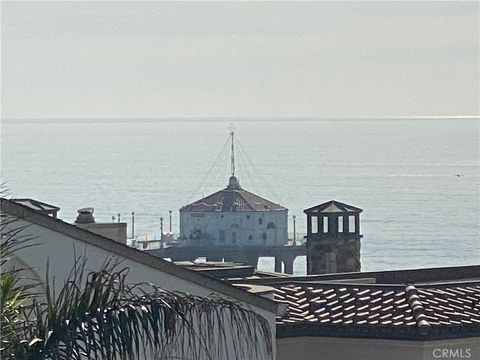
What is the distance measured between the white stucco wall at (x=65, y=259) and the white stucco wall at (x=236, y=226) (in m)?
86.7

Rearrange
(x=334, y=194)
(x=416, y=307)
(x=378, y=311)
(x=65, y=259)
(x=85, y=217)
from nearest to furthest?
1. (x=65, y=259)
2. (x=416, y=307)
3. (x=378, y=311)
4. (x=85, y=217)
5. (x=334, y=194)

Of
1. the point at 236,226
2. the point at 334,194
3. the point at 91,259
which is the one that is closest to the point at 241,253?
the point at 236,226

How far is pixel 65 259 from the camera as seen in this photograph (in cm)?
987

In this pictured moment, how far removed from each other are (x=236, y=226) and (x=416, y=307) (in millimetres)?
88656

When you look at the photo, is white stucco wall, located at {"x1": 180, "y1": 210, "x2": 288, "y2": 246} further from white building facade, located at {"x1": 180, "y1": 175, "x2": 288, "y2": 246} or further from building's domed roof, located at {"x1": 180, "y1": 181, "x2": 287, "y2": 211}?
building's domed roof, located at {"x1": 180, "y1": 181, "x2": 287, "y2": 211}

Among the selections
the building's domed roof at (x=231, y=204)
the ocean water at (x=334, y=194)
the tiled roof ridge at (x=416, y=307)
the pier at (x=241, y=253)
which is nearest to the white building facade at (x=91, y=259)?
the tiled roof ridge at (x=416, y=307)

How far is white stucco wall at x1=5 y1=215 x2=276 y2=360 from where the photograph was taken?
382 inches

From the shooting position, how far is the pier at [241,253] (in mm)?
91938

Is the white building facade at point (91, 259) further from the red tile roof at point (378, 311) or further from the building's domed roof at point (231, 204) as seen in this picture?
the building's domed roof at point (231, 204)

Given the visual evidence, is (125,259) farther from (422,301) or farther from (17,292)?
(17,292)

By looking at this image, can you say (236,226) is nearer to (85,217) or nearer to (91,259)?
(85,217)

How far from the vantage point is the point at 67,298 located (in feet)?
19.9

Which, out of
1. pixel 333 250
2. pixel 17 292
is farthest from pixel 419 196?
pixel 17 292

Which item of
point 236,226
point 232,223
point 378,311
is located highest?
point 232,223
